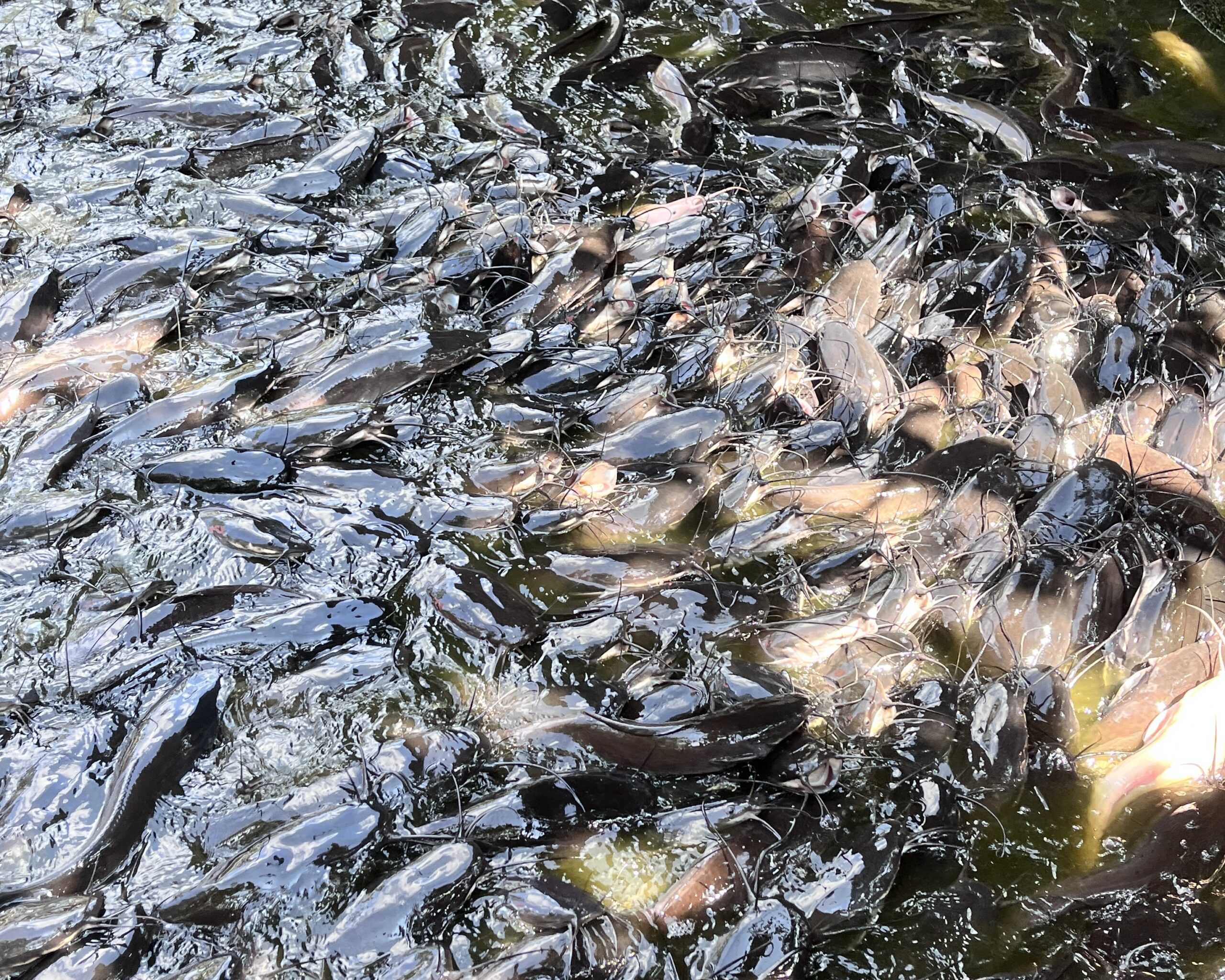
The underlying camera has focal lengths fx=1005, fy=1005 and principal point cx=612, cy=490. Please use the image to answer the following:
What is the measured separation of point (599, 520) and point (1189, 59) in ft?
12.5

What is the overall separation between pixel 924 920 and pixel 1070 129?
3437 millimetres

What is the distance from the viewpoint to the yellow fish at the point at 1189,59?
4387 mm

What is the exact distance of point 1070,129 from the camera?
4.12 meters

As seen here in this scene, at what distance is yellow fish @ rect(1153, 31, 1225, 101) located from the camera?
173 inches

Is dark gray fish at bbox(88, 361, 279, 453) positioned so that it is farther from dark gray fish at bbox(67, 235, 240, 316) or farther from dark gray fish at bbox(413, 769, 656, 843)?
dark gray fish at bbox(413, 769, 656, 843)

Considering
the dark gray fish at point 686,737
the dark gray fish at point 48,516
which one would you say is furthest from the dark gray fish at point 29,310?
the dark gray fish at point 686,737

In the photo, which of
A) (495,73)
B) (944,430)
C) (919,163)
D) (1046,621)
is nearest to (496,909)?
A: (1046,621)

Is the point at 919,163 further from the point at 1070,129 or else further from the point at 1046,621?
the point at 1046,621

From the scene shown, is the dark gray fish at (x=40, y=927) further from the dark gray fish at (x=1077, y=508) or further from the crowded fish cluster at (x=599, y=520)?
the dark gray fish at (x=1077, y=508)

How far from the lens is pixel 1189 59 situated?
4484 mm

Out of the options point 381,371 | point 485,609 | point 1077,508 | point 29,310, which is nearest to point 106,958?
point 485,609

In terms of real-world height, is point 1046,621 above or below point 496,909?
above

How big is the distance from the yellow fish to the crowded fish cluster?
0.40 meters

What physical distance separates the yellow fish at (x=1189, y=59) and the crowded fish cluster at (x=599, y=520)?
1.31 feet
